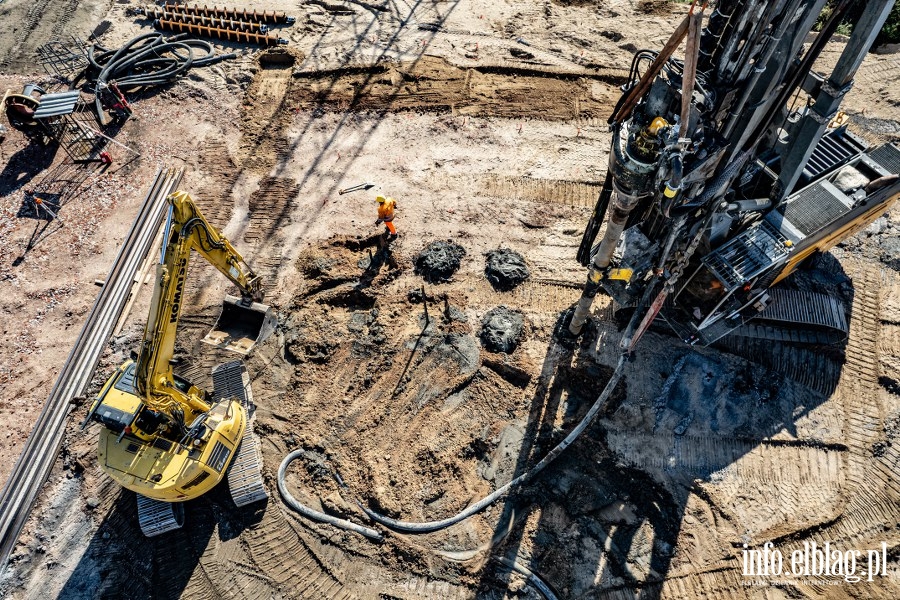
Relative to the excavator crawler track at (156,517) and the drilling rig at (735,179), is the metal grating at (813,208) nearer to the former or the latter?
the drilling rig at (735,179)

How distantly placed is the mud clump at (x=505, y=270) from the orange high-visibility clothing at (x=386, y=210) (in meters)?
3.36

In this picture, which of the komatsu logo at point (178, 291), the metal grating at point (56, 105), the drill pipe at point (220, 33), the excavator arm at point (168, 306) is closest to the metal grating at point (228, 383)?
the excavator arm at point (168, 306)

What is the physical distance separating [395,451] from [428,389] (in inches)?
72.8

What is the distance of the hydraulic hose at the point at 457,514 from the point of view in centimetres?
1342

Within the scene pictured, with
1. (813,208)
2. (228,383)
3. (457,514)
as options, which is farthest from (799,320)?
(228,383)

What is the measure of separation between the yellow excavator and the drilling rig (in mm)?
9147

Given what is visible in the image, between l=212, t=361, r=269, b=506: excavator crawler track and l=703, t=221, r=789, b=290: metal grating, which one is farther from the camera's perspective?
l=212, t=361, r=269, b=506: excavator crawler track

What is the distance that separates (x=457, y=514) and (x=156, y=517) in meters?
7.12

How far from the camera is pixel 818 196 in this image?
13750mm

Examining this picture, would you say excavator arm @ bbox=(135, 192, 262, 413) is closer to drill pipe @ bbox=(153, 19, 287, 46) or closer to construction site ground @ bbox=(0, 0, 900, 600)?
construction site ground @ bbox=(0, 0, 900, 600)

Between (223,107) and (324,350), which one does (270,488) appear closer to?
(324,350)

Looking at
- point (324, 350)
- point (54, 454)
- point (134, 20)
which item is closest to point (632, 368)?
point (324, 350)

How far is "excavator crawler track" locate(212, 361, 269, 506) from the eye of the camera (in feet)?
43.8

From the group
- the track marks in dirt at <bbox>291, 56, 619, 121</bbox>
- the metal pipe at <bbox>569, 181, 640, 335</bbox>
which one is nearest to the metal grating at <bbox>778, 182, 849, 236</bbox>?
the metal pipe at <bbox>569, 181, 640, 335</bbox>
